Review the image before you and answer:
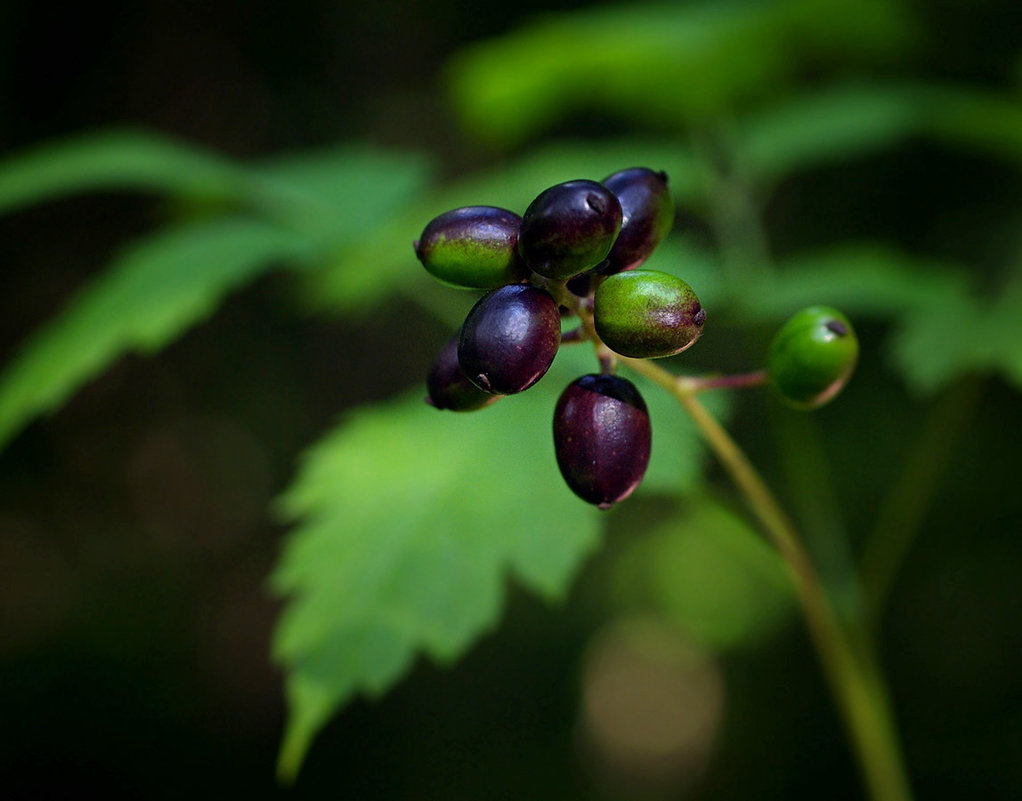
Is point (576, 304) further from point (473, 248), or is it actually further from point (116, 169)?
point (116, 169)

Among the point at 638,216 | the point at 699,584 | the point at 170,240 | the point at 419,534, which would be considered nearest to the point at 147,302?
the point at 170,240

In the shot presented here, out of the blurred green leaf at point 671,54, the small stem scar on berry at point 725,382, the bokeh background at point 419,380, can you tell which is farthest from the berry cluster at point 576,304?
the blurred green leaf at point 671,54

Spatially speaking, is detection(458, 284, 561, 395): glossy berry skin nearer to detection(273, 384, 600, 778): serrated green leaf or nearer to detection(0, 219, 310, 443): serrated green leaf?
detection(273, 384, 600, 778): serrated green leaf

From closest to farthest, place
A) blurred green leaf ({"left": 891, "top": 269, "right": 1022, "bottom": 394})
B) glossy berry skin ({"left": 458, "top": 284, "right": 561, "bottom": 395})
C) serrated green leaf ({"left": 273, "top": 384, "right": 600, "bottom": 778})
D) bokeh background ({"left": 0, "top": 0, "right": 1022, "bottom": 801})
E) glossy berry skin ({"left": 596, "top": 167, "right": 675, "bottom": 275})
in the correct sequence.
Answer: glossy berry skin ({"left": 458, "top": 284, "right": 561, "bottom": 395}) < glossy berry skin ({"left": 596, "top": 167, "right": 675, "bottom": 275}) < serrated green leaf ({"left": 273, "top": 384, "right": 600, "bottom": 778}) < blurred green leaf ({"left": 891, "top": 269, "right": 1022, "bottom": 394}) < bokeh background ({"left": 0, "top": 0, "right": 1022, "bottom": 801})

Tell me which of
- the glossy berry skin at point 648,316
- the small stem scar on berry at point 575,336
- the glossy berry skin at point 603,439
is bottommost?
the glossy berry skin at point 603,439

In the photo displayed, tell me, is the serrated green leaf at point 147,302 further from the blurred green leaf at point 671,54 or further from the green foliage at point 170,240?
the blurred green leaf at point 671,54

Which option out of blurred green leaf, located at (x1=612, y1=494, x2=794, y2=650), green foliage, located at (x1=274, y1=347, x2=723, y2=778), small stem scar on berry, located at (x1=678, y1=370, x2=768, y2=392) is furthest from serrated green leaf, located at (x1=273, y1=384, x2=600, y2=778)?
blurred green leaf, located at (x1=612, y1=494, x2=794, y2=650)
